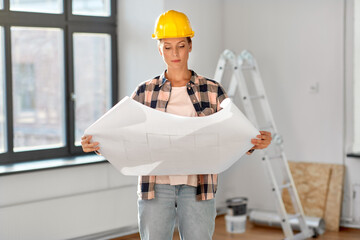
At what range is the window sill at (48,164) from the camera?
3.82 metres

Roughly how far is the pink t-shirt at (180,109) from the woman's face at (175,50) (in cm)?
11

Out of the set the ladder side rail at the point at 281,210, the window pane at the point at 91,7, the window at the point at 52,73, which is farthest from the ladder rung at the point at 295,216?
the window pane at the point at 91,7

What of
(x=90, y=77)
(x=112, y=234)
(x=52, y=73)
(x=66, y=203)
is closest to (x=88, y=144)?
(x=66, y=203)

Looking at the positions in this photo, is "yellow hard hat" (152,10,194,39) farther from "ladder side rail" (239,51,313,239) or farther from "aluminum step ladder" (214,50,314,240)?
"ladder side rail" (239,51,313,239)

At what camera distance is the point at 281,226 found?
463cm

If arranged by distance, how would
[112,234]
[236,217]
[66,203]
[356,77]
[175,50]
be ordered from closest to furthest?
[175,50]
[66,203]
[112,234]
[356,77]
[236,217]

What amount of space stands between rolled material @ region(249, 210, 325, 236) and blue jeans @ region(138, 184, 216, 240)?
2.41 metres

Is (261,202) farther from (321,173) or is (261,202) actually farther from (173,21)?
(173,21)

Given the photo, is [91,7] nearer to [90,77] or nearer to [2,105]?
[90,77]

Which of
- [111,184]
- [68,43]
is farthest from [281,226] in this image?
[68,43]

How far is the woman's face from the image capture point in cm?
223

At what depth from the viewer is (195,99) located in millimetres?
2236

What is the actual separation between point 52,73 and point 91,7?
65 cm

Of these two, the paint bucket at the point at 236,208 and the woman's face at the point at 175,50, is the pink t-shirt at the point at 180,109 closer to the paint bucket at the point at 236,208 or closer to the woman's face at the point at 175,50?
the woman's face at the point at 175,50
